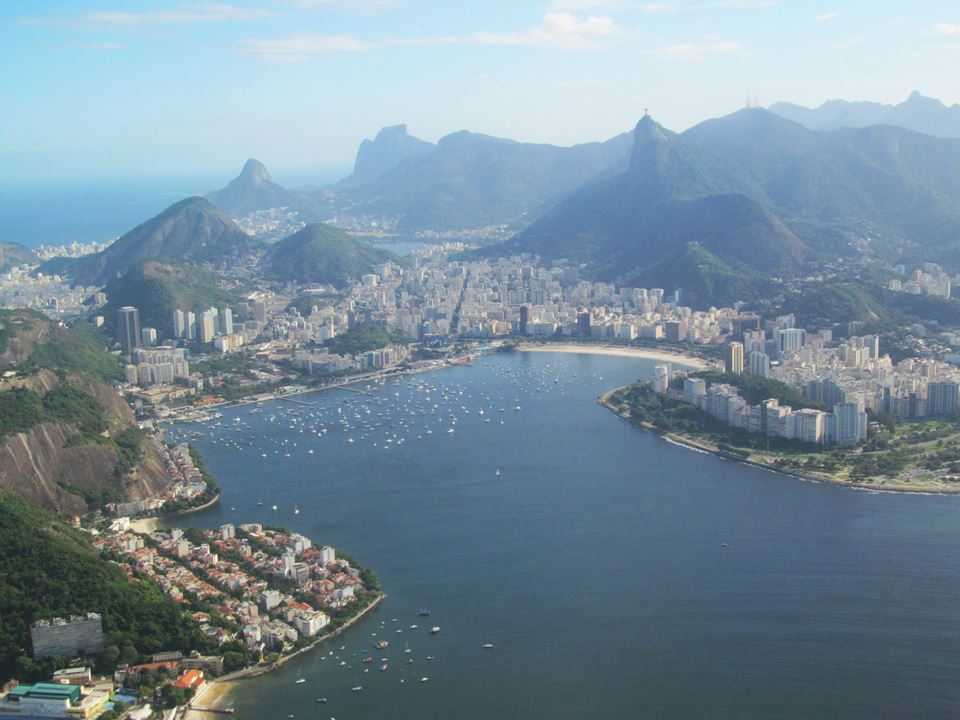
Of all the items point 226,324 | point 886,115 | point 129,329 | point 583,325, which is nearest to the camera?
point 129,329

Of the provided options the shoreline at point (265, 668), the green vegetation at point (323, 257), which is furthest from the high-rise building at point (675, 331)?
the shoreline at point (265, 668)

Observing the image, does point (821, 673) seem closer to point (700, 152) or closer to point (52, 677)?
point (52, 677)

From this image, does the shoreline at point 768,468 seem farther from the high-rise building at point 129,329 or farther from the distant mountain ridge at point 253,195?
the distant mountain ridge at point 253,195

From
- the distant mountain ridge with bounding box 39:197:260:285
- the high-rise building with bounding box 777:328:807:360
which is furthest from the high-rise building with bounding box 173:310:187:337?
the high-rise building with bounding box 777:328:807:360

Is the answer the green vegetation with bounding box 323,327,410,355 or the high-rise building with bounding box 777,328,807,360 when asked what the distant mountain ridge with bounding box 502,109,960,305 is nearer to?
the high-rise building with bounding box 777,328,807,360

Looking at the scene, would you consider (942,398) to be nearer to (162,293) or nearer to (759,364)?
(759,364)

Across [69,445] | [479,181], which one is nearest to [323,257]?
[69,445]

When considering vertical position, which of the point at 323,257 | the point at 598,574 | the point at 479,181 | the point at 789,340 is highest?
the point at 479,181
